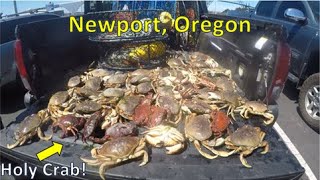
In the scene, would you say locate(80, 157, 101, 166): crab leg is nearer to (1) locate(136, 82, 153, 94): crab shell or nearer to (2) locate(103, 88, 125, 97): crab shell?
(2) locate(103, 88, 125, 97): crab shell

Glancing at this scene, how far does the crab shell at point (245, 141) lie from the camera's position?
2695 millimetres

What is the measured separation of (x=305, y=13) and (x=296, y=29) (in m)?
0.34

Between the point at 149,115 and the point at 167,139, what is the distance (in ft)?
1.57

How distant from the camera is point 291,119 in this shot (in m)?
5.60

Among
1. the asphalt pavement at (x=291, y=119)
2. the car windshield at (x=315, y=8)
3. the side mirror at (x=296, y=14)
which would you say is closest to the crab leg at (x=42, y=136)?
the asphalt pavement at (x=291, y=119)

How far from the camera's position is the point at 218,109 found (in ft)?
10.9

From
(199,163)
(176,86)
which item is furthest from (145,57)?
(199,163)

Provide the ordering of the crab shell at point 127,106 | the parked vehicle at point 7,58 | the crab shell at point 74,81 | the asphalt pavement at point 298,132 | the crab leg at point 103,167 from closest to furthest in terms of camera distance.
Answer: the crab leg at point 103,167 → the crab shell at point 127,106 → the crab shell at point 74,81 → the asphalt pavement at point 298,132 → the parked vehicle at point 7,58

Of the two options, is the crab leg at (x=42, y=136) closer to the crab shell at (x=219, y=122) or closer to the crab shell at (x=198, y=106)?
the crab shell at (x=198, y=106)

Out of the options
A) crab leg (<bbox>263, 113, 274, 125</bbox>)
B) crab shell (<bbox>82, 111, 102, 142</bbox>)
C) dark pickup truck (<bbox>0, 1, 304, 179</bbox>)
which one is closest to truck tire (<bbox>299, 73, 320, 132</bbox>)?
dark pickup truck (<bbox>0, 1, 304, 179</bbox>)

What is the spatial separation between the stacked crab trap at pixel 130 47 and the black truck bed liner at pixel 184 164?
5.65 feet

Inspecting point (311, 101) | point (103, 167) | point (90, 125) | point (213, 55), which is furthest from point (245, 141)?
point (311, 101)

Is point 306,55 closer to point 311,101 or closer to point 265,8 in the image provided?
point 311,101

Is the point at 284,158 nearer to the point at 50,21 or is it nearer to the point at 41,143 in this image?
the point at 41,143
